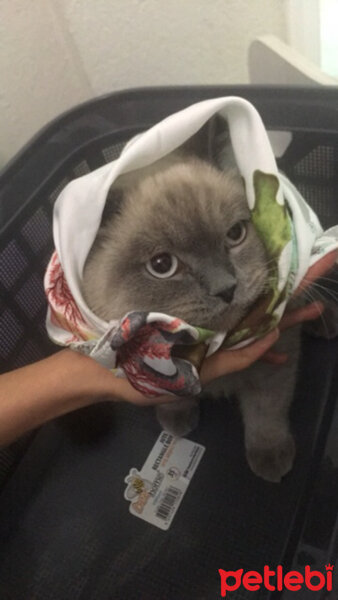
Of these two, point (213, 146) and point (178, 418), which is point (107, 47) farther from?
point (178, 418)

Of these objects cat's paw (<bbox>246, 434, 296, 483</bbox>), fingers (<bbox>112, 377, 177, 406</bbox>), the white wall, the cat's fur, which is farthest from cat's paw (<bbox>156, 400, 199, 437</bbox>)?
the white wall

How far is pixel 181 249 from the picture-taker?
2.12 ft

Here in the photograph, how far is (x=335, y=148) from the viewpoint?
2.78 ft

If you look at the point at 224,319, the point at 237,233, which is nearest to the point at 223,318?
the point at 224,319

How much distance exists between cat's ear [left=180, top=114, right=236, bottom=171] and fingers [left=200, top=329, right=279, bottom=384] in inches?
9.7

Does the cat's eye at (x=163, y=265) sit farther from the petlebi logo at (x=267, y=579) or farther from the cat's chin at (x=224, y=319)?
the petlebi logo at (x=267, y=579)

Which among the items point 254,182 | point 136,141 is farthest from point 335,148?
point 136,141

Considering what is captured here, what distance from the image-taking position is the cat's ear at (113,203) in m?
0.68

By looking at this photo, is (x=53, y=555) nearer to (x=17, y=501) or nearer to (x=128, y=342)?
(x=17, y=501)

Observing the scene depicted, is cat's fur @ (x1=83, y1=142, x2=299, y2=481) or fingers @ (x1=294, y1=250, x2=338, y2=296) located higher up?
cat's fur @ (x1=83, y1=142, x2=299, y2=481)

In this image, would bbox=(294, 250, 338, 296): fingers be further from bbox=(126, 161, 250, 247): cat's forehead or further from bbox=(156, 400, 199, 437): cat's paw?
bbox=(156, 400, 199, 437): cat's paw

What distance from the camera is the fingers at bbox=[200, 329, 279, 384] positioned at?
72 centimetres

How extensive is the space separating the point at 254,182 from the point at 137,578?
2.19 ft

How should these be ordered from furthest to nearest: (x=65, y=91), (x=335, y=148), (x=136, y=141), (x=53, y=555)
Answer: (x=65, y=91), (x=53, y=555), (x=335, y=148), (x=136, y=141)
